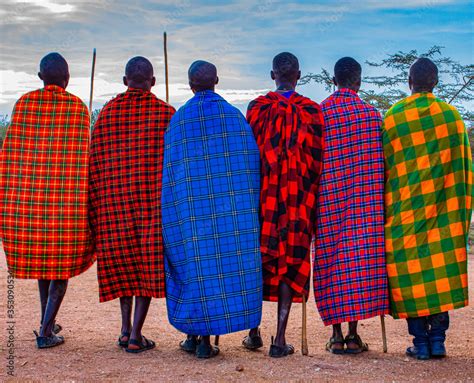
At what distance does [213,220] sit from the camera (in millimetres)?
5027

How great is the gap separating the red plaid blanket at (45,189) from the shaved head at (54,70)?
0.15m

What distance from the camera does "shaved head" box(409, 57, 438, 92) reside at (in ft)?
17.3

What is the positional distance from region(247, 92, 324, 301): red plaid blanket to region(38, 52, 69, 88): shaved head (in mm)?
1906

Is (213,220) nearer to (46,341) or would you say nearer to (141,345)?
(141,345)

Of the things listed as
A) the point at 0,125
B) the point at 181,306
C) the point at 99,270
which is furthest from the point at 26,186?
the point at 0,125

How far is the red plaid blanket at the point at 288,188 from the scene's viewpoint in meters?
5.02

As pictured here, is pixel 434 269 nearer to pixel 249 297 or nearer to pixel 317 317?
pixel 249 297

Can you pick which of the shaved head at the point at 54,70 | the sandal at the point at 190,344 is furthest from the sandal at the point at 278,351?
the shaved head at the point at 54,70

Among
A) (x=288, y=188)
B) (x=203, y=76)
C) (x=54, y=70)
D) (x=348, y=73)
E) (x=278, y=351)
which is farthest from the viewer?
(x=54, y=70)

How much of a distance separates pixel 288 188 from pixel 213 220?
0.65 m

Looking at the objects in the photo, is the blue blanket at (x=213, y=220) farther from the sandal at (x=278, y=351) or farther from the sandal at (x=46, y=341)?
the sandal at (x=46, y=341)

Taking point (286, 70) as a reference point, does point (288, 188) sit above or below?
below

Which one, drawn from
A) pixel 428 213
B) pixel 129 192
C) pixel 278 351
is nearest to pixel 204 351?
pixel 278 351

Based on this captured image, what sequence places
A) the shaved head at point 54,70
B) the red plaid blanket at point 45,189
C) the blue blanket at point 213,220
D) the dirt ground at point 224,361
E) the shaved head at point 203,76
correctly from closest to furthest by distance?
1. the dirt ground at point 224,361
2. the blue blanket at point 213,220
3. the shaved head at point 203,76
4. the red plaid blanket at point 45,189
5. the shaved head at point 54,70
